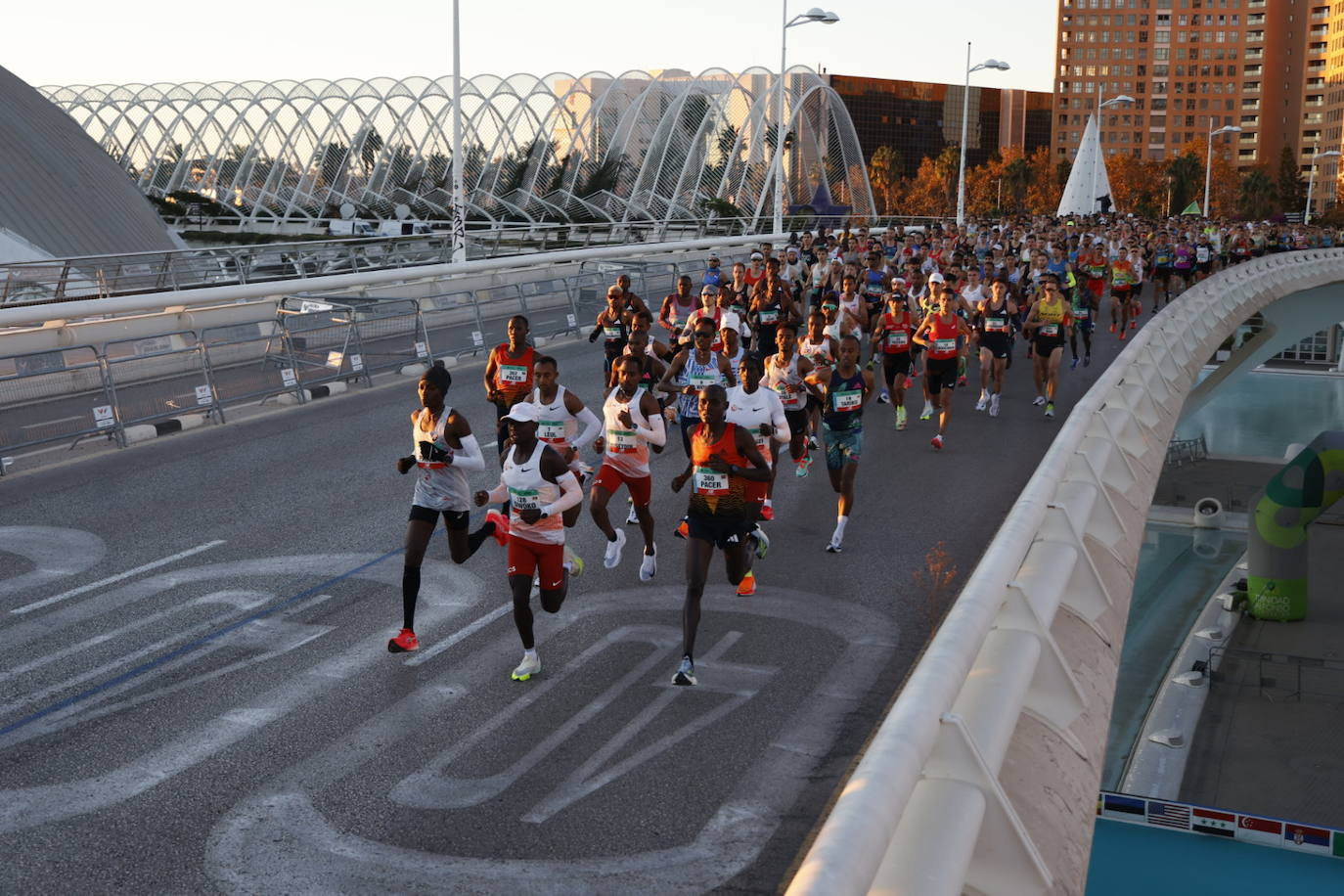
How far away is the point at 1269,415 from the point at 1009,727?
83161 mm

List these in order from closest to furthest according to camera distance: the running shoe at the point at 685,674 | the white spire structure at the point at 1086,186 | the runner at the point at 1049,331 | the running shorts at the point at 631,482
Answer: the running shoe at the point at 685,674 → the running shorts at the point at 631,482 → the runner at the point at 1049,331 → the white spire structure at the point at 1086,186

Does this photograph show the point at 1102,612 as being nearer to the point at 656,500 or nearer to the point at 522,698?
the point at 522,698

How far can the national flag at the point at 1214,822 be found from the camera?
102ft

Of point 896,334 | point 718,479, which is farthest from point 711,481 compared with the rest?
point 896,334

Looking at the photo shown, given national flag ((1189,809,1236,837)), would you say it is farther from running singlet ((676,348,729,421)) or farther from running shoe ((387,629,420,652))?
running shoe ((387,629,420,652))

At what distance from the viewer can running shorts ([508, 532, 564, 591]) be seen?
8.42 m

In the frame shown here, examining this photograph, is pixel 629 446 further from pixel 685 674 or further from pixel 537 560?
pixel 685 674

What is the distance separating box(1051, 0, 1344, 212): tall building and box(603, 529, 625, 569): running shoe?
185 meters

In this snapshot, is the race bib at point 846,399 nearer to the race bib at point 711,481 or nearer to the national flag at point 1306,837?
the race bib at point 711,481

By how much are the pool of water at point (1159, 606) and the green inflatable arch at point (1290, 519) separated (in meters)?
3.53

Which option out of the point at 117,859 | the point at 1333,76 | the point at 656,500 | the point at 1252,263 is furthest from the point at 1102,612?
the point at 1333,76

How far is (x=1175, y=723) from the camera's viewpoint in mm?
37562

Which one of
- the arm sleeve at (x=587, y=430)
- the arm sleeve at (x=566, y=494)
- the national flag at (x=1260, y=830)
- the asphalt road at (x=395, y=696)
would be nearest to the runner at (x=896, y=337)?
the asphalt road at (x=395, y=696)

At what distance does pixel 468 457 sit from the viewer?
29.8 feet
